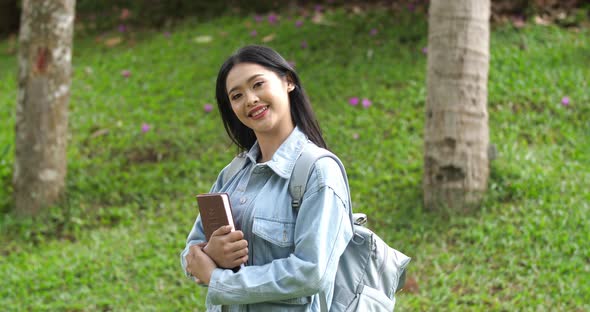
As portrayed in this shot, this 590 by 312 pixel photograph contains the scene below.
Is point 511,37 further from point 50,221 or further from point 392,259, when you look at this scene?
point 392,259

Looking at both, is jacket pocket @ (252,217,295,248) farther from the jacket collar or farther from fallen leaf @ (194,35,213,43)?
fallen leaf @ (194,35,213,43)

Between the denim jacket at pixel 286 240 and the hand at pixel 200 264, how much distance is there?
0.10ft

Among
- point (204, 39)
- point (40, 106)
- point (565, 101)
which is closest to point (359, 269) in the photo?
point (40, 106)

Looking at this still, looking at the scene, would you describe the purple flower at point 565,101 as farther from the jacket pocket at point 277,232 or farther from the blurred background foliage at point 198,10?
the jacket pocket at point 277,232

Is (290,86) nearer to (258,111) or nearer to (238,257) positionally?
(258,111)

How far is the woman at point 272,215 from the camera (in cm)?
184

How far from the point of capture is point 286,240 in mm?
1910

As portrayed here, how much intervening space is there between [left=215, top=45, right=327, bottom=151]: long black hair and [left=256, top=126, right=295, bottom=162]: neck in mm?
55

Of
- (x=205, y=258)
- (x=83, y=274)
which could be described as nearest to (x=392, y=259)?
(x=205, y=258)

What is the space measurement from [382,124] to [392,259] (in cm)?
388

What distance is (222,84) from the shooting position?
7.11 ft

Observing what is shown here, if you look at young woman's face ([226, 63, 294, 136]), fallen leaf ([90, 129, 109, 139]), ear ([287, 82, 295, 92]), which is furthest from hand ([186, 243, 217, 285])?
fallen leaf ([90, 129, 109, 139])

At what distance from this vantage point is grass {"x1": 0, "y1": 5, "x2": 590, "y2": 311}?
4.23 metres

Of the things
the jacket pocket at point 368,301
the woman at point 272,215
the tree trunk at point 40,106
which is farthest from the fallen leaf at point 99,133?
the jacket pocket at point 368,301
